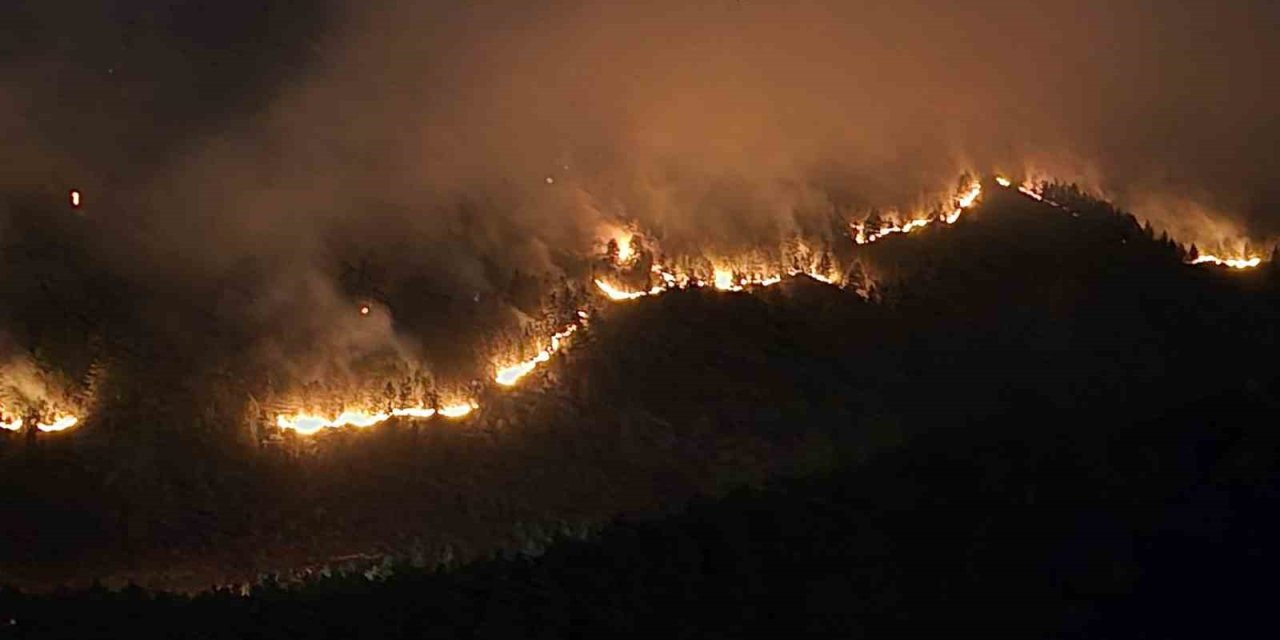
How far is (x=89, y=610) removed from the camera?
1989 cm

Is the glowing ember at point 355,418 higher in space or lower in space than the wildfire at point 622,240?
lower

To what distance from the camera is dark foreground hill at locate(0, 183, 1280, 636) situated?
19.4 m

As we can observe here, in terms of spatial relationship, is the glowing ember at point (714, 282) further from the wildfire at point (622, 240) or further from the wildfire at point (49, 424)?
the wildfire at point (49, 424)

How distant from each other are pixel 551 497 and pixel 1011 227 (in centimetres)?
1497

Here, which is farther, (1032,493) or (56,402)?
(56,402)

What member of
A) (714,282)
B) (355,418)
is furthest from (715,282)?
(355,418)

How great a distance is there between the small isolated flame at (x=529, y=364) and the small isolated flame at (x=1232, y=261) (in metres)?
14.6

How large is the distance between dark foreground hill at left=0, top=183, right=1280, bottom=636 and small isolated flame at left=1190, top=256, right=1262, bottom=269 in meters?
1.34

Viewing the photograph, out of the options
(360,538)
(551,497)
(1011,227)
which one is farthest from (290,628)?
(1011,227)

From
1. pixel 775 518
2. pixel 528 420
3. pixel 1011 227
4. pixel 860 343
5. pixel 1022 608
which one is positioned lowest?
pixel 1022 608

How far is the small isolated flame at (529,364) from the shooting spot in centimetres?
2836

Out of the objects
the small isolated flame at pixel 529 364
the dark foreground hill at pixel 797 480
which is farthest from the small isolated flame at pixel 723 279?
the small isolated flame at pixel 529 364

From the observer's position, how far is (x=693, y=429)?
2641cm

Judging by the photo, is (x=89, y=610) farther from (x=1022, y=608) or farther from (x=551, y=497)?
(x=1022, y=608)
